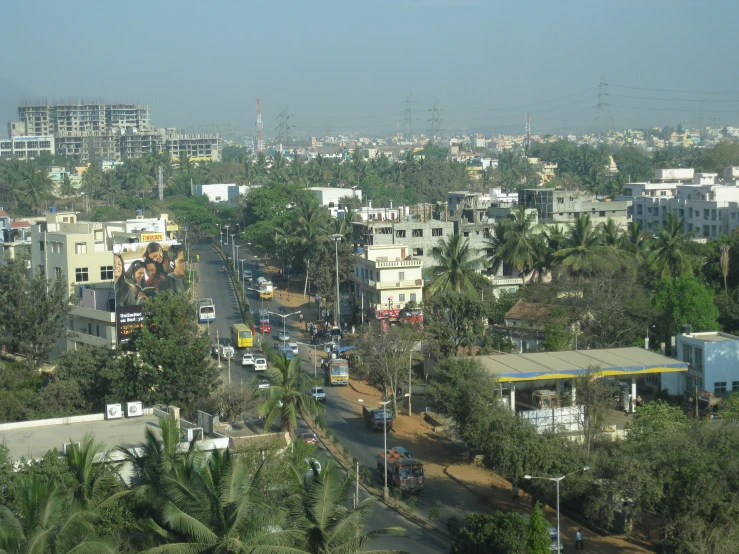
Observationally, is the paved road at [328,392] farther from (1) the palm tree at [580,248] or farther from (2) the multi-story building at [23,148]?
(2) the multi-story building at [23,148]

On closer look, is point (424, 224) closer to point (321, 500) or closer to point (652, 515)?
point (652, 515)

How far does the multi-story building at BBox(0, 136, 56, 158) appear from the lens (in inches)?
6752

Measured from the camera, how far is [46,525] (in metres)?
16.2

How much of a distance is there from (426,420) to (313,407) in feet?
25.5

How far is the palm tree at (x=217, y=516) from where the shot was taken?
1537cm

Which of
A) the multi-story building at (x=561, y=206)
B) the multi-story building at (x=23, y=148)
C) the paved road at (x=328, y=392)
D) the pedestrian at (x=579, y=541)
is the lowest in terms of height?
the pedestrian at (x=579, y=541)

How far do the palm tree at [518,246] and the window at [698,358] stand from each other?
16367 millimetres

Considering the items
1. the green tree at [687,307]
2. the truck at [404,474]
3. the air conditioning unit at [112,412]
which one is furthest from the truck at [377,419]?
the green tree at [687,307]

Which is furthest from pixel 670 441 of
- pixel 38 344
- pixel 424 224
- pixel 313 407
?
pixel 424 224

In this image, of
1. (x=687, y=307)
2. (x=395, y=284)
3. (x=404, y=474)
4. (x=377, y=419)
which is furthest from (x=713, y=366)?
(x=395, y=284)

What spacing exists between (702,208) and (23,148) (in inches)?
5300

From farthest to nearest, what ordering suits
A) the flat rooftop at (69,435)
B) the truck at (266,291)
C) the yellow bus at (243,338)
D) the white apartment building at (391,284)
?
the truck at (266,291) → the white apartment building at (391,284) → the yellow bus at (243,338) → the flat rooftop at (69,435)

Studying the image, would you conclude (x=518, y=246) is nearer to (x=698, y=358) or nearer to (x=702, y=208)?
(x=698, y=358)

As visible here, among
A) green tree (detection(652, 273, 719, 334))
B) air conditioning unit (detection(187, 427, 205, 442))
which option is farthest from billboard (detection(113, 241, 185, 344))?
green tree (detection(652, 273, 719, 334))
